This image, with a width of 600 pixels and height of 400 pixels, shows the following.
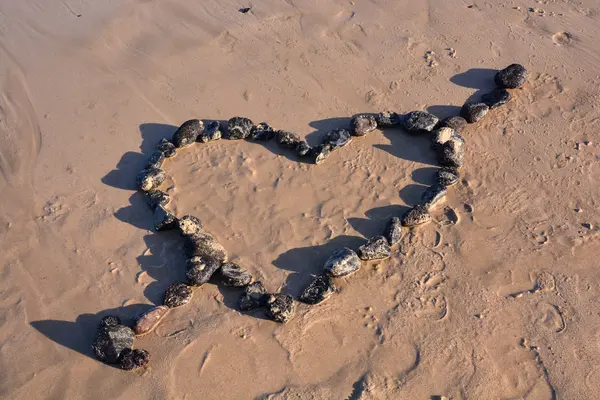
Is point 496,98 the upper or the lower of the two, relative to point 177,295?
upper

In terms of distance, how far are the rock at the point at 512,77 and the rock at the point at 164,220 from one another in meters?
5.03

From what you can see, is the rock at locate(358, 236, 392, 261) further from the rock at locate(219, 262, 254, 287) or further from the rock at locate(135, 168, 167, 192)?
the rock at locate(135, 168, 167, 192)

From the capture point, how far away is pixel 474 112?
725 cm

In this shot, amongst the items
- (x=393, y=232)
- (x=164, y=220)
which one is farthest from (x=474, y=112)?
(x=164, y=220)

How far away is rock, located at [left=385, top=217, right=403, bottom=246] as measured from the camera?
6109 millimetres

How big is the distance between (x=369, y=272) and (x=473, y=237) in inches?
52.5

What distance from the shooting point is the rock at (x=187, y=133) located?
281 inches

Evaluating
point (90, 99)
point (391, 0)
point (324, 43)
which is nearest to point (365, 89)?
point (324, 43)

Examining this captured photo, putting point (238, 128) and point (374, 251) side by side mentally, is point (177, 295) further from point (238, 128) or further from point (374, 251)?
point (238, 128)

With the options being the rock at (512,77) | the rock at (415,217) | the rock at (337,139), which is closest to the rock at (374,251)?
the rock at (415,217)

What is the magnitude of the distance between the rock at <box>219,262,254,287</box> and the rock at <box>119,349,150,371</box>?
3.75 ft

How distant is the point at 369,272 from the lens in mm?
5945

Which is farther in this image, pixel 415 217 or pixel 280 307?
pixel 415 217

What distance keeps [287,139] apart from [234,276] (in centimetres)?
216
